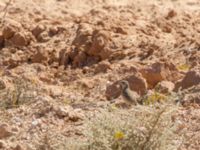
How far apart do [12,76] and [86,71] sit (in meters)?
0.90

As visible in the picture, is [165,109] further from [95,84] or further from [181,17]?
[181,17]

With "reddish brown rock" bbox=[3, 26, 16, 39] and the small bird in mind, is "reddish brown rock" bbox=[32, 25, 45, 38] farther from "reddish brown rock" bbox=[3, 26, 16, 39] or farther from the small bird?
the small bird

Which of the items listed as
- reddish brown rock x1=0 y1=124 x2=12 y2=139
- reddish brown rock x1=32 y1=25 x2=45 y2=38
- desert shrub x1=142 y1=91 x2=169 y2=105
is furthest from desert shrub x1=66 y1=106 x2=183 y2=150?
reddish brown rock x1=32 y1=25 x2=45 y2=38

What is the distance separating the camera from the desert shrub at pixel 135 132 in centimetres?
535

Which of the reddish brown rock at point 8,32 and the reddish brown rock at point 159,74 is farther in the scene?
the reddish brown rock at point 8,32

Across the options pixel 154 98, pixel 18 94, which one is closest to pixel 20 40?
pixel 18 94

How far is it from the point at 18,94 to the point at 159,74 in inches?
57.3

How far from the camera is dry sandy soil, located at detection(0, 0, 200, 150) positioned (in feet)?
20.7

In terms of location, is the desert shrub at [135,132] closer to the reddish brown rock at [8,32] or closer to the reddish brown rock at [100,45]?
the reddish brown rock at [100,45]

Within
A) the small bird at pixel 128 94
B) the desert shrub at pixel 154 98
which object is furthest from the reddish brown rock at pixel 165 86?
the desert shrub at pixel 154 98

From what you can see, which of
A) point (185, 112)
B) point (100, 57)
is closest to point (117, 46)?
point (100, 57)

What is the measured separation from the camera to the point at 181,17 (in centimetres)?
1045

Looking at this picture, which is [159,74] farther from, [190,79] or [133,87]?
[190,79]

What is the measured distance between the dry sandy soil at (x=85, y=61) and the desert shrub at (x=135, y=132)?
11.0 inches
